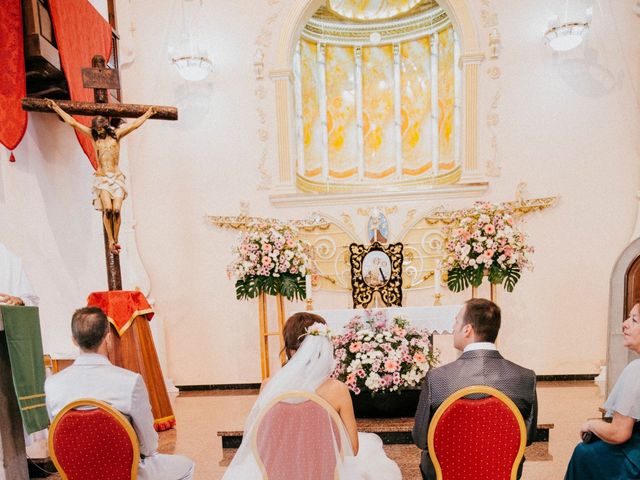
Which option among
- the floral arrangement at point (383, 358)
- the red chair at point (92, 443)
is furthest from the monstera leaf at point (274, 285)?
the red chair at point (92, 443)

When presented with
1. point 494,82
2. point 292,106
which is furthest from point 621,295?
Answer: point 292,106

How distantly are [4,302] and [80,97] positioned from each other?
2806 mm

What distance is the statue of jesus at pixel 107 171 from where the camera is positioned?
13.1 feet

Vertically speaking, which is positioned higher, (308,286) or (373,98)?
(373,98)

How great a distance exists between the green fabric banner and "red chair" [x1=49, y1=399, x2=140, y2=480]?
0.95 meters

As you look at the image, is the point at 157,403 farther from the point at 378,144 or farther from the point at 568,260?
the point at 378,144

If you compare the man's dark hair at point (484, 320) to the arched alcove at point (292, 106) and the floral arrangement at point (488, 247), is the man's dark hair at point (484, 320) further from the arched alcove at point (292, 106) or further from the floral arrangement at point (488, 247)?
the arched alcove at point (292, 106)

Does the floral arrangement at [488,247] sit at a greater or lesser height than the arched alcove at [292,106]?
lesser

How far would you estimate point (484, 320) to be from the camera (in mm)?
2203

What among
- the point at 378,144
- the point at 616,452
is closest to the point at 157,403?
the point at 616,452

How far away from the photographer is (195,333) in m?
6.08

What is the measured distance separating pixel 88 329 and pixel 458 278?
365 centimetres

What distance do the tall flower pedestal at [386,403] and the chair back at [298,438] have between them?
7.02 feet

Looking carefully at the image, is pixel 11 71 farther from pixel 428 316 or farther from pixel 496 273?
pixel 496 273
